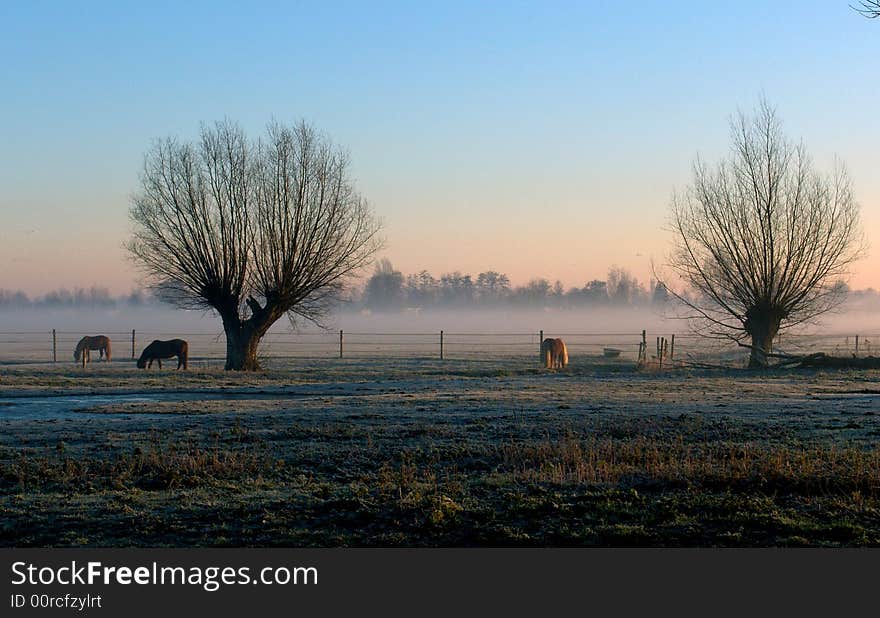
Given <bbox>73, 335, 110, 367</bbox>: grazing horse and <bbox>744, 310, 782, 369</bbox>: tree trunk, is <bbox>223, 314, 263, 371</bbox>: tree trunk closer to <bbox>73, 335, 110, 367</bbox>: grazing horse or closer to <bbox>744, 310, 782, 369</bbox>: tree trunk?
<bbox>73, 335, 110, 367</bbox>: grazing horse

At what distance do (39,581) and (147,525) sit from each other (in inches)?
63.8

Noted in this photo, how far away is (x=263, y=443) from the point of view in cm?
1532

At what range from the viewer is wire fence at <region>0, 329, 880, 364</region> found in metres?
54.6

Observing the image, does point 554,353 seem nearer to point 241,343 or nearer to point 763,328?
point 763,328

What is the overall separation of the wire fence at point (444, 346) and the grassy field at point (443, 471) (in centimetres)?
2371

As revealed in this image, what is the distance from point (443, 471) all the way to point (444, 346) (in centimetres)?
6506

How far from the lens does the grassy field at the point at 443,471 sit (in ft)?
29.6

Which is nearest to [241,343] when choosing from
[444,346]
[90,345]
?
[90,345]

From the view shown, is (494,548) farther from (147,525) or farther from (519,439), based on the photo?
(519,439)

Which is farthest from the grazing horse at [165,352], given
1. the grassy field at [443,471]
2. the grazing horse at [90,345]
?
the grassy field at [443,471]

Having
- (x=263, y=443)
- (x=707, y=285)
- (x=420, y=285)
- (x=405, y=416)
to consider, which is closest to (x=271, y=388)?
(x=405, y=416)

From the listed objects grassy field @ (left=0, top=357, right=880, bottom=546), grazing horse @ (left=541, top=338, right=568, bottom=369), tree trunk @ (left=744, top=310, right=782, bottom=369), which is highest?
tree trunk @ (left=744, top=310, right=782, bottom=369)

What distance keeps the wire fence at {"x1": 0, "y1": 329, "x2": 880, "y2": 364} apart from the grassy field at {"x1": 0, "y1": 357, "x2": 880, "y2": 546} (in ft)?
Result: 77.8

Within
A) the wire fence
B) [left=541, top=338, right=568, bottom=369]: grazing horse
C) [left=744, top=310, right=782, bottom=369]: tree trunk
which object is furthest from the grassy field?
the wire fence
